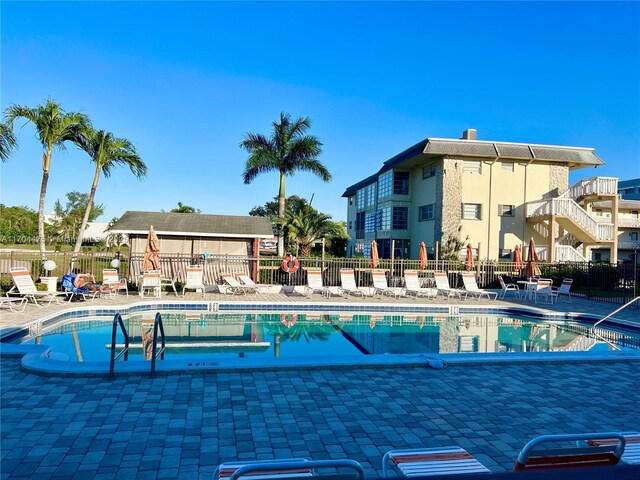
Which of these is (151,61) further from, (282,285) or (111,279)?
(282,285)

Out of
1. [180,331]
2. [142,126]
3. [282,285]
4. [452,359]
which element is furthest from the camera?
[142,126]

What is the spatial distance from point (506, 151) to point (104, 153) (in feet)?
72.6

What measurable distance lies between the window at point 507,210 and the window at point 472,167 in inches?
101

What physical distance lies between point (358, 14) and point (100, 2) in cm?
751

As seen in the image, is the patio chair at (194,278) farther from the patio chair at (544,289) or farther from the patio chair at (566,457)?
the patio chair at (566,457)

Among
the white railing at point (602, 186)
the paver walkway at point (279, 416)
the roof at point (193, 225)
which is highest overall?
the white railing at point (602, 186)

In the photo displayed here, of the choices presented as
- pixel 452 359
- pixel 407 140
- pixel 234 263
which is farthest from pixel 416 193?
pixel 452 359

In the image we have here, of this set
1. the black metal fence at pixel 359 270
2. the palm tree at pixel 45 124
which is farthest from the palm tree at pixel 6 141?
the black metal fence at pixel 359 270

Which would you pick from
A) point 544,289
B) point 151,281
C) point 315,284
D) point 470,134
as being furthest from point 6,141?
point 470,134

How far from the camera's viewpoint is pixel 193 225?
73.4ft

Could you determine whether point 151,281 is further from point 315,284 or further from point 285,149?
point 285,149

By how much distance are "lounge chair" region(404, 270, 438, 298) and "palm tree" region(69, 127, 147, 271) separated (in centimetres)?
1333

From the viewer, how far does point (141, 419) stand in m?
4.64

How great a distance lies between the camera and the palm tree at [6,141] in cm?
1695
